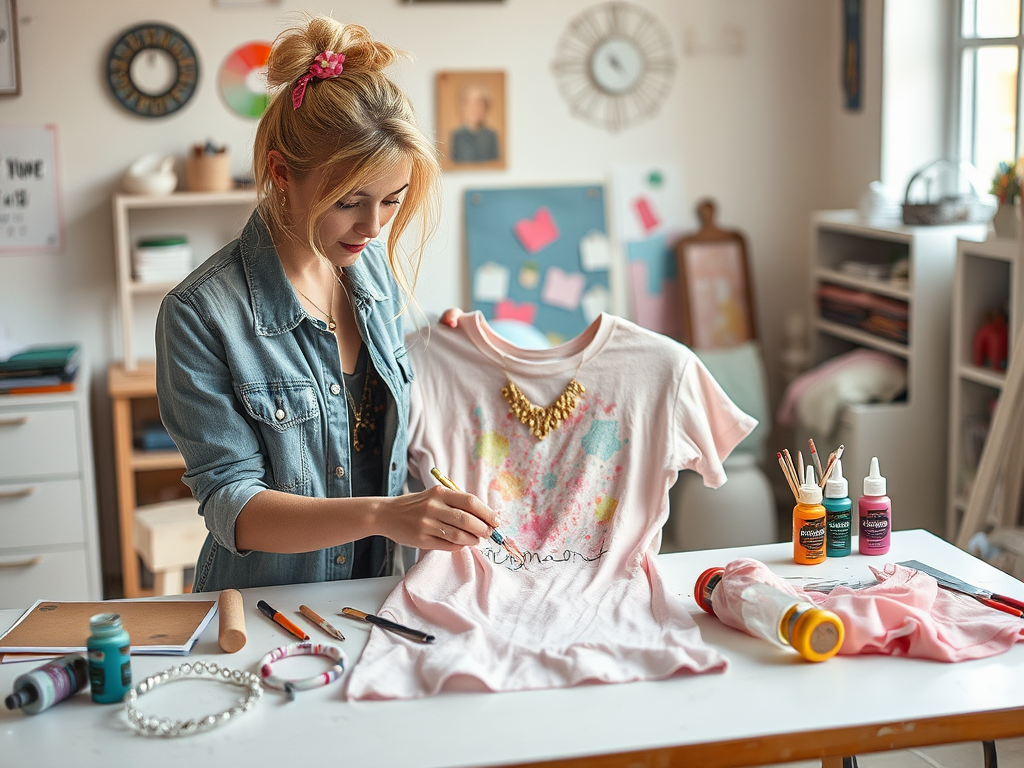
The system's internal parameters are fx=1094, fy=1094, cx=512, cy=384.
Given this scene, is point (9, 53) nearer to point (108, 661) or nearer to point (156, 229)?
point (156, 229)

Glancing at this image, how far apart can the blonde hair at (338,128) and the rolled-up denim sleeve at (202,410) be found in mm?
215

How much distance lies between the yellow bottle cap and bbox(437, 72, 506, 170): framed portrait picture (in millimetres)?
2703

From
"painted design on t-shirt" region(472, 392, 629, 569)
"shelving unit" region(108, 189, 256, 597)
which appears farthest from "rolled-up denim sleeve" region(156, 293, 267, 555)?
"shelving unit" region(108, 189, 256, 597)

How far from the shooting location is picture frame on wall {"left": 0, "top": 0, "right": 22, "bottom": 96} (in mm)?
3465

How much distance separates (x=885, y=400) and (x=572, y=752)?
8.34 ft

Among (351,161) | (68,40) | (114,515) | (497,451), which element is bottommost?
(114,515)

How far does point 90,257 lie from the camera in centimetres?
366

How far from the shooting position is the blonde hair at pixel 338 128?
5.17 feet

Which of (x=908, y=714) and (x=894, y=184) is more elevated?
(x=894, y=184)

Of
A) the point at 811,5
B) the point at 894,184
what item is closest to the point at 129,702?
the point at 894,184

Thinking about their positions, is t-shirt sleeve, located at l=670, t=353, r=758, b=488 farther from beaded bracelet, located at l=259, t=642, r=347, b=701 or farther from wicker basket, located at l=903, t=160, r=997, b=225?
wicker basket, located at l=903, t=160, r=997, b=225

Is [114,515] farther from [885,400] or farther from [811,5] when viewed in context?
[811,5]

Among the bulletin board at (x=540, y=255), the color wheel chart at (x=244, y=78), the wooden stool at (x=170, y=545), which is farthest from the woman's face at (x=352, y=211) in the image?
the bulletin board at (x=540, y=255)

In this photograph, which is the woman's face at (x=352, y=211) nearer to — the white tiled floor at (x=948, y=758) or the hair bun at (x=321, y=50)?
the hair bun at (x=321, y=50)
